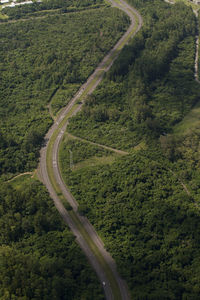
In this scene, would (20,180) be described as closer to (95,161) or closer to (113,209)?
(95,161)

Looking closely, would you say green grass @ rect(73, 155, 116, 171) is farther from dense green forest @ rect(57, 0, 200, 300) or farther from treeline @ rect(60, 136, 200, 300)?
treeline @ rect(60, 136, 200, 300)

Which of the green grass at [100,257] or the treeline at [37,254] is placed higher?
the treeline at [37,254]

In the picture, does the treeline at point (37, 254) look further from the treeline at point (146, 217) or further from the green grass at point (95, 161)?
the green grass at point (95, 161)

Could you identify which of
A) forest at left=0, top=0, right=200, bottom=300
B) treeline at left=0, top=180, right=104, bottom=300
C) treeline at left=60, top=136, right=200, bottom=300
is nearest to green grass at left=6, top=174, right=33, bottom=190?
forest at left=0, top=0, right=200, bottom=300

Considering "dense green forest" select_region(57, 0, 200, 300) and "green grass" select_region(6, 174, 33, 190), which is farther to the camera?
"green grass" select_region(6, 174, 33, 190)

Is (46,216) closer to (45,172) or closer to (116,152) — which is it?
(45,172)

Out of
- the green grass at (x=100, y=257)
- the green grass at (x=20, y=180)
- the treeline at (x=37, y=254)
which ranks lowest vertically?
the green grass at (x=100, y=257)

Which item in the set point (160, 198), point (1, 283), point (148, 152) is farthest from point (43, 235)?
point (148, 152)

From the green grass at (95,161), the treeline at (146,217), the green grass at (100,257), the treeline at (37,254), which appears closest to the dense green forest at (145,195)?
the treeline at (146,217)
